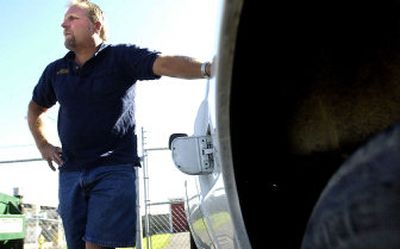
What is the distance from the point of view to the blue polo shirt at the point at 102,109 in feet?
11.0

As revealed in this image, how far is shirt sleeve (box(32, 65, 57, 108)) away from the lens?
12.3 ft

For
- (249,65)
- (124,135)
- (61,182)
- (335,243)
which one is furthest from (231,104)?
(61,182)

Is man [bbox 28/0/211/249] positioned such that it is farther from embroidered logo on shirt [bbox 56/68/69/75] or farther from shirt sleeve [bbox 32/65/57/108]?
shirt sleeve [bbox 32/65/57/108]

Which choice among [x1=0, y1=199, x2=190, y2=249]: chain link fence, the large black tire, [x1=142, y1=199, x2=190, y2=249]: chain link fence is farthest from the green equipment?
the large black tire

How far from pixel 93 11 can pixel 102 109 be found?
0.69 metres

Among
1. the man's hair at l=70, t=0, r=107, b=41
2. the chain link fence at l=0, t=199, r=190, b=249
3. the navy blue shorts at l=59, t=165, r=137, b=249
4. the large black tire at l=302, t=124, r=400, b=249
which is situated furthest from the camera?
the chain link fence at l=0, t=199, r=190, b=249

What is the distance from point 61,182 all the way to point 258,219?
2.31m

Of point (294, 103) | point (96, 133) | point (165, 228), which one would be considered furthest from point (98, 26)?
point (165, 228)

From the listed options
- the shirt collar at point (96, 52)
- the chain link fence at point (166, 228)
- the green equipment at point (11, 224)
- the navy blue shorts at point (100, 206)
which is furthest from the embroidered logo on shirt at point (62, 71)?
the green equipment at point (11, 224)

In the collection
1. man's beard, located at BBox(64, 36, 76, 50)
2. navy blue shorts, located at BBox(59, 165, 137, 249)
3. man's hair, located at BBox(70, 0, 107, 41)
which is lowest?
navy blue shorts, located at BBox(59, 165, 137, 249)

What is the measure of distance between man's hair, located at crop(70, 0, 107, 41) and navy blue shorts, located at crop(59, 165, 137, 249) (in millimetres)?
933

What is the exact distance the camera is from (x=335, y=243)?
1.09 meters

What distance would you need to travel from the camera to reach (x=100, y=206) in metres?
3.24

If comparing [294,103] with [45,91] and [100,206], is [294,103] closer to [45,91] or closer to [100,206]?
[100,206]
